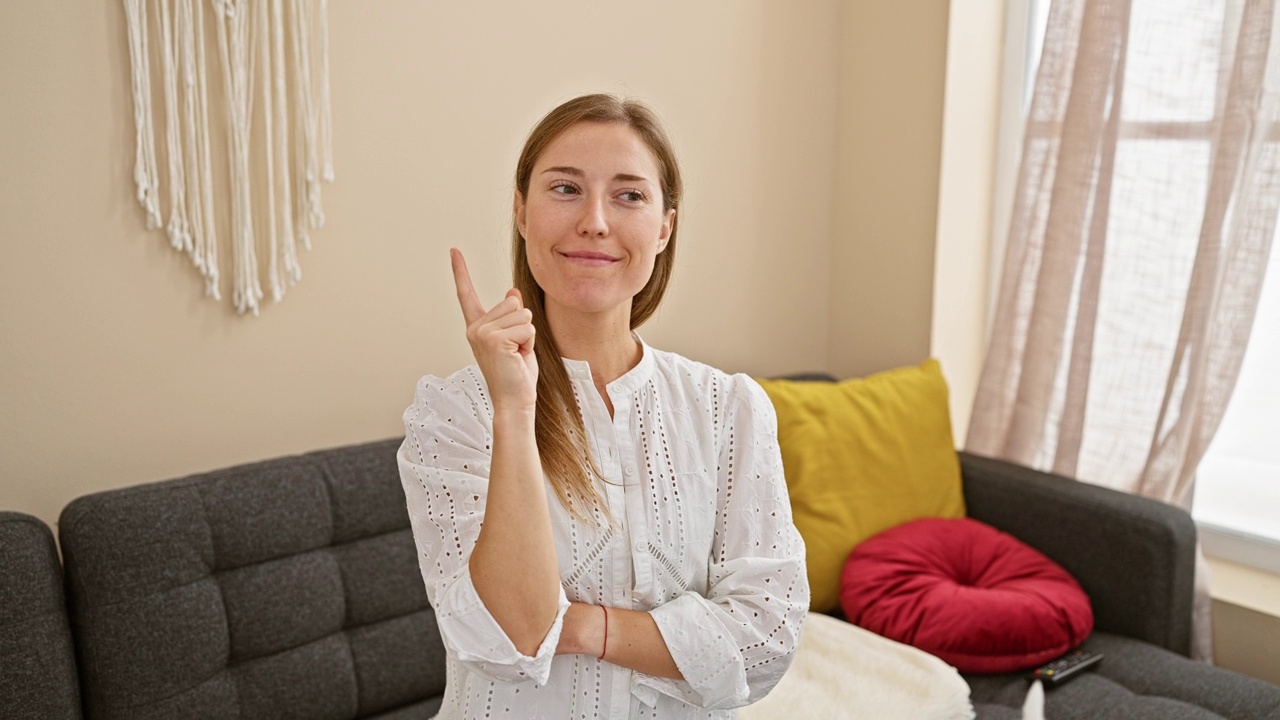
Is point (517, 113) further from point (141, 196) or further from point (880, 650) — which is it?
point (880, 650)

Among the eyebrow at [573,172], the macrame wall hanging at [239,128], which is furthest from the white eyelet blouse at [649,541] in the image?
the macrame wall hanging at [239,128]

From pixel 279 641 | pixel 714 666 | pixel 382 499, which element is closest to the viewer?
pixel 714 666

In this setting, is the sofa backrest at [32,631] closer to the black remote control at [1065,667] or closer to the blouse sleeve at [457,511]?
the blouse sleeve at [457,511]

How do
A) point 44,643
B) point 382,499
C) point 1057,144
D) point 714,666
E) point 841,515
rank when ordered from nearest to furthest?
1. point 714,666
2. point 44,643
3. point 382,499
4. point 841,515
5. point 1057,144

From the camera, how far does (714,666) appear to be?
1259 mm

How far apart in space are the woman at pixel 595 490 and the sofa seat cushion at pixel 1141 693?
2.82 feet

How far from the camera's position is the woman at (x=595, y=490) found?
1.13 metres

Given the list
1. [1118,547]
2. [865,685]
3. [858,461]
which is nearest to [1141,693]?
[1118,547]

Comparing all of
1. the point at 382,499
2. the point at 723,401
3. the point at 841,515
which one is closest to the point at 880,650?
the point at 841,515

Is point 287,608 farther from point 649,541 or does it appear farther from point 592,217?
point 592,217

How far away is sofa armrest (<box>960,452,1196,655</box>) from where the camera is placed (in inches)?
84.3

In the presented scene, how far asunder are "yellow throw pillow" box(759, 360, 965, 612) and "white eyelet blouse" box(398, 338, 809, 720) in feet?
3.13

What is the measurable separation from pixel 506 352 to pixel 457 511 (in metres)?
0.22

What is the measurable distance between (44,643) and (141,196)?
0.74 metres
